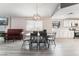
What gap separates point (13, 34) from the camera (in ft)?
28.8

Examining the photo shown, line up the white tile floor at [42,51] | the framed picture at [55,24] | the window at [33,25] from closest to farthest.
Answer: the white tile floor at [42,51], the window at [33,25], the framed picture at [55,24]

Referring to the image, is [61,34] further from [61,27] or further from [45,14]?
[45,14]

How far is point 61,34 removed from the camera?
8875 mm

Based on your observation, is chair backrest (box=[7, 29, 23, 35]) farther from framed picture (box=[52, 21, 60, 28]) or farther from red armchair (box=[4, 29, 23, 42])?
framed picture (box=[52, 21, 60, 28])

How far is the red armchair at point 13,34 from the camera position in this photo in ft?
28.1

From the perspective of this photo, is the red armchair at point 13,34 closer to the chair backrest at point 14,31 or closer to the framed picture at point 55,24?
the chair backrest at point 14,31

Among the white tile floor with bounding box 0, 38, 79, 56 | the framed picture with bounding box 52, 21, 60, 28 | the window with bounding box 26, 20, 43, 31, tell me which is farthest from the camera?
the framed picture with bounding box 52, 21, 60, 28

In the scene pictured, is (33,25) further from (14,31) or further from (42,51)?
(42,51)

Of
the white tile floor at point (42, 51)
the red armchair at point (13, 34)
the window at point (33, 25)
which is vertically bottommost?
the white tile floor at point (42, 51)

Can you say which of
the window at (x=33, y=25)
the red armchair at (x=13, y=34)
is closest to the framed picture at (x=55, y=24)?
the window at (x=33, y=25)

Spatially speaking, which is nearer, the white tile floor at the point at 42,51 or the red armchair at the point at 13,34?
the white tile floor at the point at 42,51

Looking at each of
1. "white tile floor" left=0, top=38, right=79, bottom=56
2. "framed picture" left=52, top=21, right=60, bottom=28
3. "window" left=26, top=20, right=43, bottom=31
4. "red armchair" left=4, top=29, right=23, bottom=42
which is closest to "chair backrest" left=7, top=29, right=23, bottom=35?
"red armchair" left=4, top=29, right=23, bottom=42

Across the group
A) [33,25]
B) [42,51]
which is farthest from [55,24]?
[42,51]

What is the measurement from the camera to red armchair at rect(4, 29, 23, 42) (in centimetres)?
856
